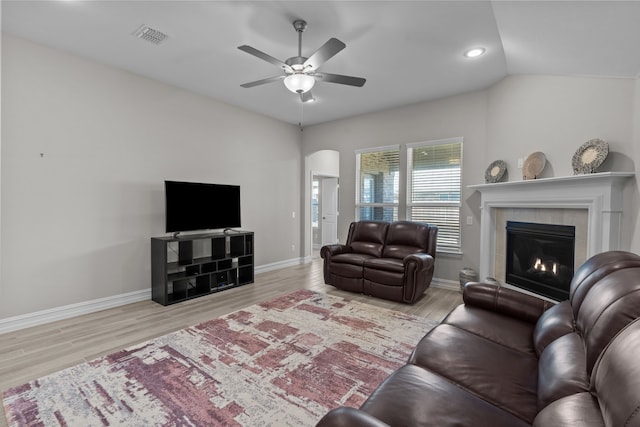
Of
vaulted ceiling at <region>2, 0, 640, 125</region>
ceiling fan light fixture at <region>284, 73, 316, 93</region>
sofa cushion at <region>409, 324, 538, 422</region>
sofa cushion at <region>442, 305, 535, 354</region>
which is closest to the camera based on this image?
sofa cushion at <region>409, 324, 538, 422</region>

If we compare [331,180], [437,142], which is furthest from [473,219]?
[331,180]

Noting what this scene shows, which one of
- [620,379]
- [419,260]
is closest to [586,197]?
[419,260]

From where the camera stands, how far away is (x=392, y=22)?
2.66 meters

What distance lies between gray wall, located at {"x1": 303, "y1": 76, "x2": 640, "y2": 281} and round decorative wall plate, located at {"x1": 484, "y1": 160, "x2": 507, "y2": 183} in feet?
0.24

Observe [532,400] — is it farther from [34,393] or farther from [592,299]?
[34,393]

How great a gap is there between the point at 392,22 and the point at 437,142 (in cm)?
243

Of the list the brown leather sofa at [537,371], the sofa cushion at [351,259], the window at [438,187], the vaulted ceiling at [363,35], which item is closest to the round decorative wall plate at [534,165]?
the vaulted ceiling at [363,35]

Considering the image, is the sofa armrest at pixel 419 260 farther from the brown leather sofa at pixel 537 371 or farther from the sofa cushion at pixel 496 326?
the brown leather sofa at pixel 537 371

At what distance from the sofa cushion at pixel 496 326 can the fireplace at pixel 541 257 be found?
155 centimetres

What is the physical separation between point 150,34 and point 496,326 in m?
3.98

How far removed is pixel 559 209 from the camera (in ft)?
10.1

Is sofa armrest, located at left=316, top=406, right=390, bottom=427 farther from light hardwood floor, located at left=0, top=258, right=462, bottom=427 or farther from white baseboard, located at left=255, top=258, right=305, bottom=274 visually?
white baseboard, located at left=255, top=258, right=305, bottom=274

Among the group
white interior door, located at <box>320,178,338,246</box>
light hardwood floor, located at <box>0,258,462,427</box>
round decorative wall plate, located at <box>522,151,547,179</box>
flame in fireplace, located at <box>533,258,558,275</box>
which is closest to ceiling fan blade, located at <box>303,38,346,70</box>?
round decorative wall plate, located at <box>522,151,547,179</box>

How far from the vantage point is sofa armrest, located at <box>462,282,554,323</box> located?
2008 millimetres
